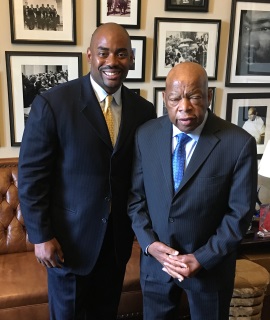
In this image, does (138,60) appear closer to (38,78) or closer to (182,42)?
(182,42)

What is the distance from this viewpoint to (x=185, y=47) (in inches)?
93.1

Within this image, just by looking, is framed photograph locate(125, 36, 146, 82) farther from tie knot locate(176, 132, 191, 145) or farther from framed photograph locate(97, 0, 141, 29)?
tie knot locate(176, 132, 191, 145)

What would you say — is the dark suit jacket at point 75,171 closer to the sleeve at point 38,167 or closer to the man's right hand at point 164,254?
the sleeve at point 38,167

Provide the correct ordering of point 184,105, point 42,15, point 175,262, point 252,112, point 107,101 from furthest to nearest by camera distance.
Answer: point 252,112 < point 42,15 < point 107,101 < point 175,262 < point 184,105

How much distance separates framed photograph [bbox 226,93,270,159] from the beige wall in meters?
0.04

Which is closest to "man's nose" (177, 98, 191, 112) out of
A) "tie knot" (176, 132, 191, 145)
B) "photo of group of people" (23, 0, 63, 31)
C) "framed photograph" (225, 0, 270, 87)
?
"tie knot" (176, 132, 191, 145)

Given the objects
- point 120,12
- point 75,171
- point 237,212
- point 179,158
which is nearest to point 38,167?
point 75,171

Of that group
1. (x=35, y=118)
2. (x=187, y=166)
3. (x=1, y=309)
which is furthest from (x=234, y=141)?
(x=1, y=309)

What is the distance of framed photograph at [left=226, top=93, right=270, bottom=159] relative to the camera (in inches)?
100

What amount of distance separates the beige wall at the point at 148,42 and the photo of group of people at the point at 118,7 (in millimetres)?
88

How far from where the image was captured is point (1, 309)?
1.80 metres

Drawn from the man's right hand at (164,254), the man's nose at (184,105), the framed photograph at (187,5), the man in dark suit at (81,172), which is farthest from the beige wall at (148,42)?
the man's right hand at (164,254)

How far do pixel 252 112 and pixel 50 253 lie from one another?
68.8 inches

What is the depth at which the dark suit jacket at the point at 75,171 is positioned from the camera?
138 centimetres
